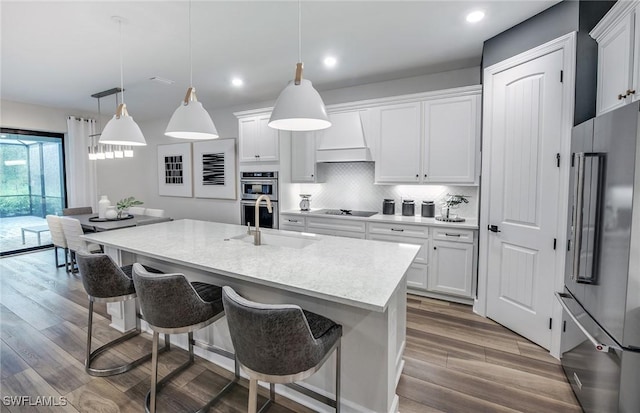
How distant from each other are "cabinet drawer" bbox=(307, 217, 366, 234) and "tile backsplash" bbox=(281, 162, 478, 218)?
21.6 inches

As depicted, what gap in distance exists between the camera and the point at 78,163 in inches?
227

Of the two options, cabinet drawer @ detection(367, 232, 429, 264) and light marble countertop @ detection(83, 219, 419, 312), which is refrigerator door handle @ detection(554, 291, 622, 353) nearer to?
light marble countertop @ detection(83, 219, 419, 312)

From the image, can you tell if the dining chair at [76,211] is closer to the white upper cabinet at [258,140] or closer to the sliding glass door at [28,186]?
the sliding glass door at [28,186]

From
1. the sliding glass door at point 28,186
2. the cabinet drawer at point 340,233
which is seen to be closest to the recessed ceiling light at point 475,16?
the cabinet drawer at point 340,233

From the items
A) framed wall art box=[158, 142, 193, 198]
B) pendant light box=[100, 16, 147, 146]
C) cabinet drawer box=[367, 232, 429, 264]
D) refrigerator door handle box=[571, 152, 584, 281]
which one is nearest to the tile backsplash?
cabinet drawer box=[367, 232, 429, 264]

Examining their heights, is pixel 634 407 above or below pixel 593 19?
below

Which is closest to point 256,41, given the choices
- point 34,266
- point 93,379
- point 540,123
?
point 540,123

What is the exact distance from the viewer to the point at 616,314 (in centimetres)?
148

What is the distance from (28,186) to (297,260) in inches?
254

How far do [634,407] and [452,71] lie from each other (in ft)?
11.3

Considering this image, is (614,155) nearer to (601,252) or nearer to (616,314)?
(601,252)

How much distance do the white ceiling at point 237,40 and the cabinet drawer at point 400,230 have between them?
189 centimetres

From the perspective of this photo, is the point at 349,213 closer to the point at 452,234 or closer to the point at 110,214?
the point at 452,234

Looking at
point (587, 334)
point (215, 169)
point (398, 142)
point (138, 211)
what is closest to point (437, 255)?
point (398, 142)
